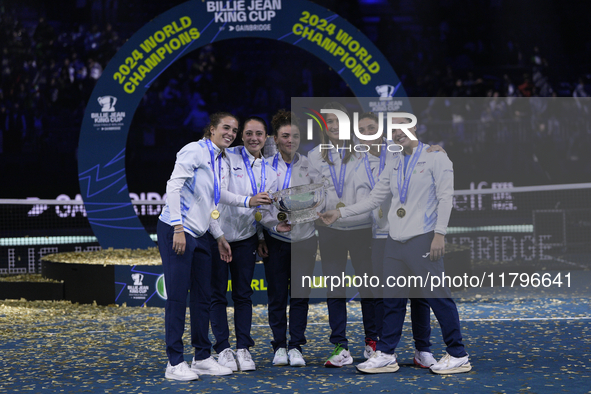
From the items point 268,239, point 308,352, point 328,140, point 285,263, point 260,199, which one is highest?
point 328,140

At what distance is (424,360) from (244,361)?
1152 millimetres

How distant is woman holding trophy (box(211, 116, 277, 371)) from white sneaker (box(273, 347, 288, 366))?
0.57ft

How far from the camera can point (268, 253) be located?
465 centimetres

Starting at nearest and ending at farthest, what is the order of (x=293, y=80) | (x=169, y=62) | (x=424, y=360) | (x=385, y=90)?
(x=424, y=360)
(x=385, y=90)
(x=169, y=62)
(x=293, y=80)

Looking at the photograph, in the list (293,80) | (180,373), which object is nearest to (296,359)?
(180,373)

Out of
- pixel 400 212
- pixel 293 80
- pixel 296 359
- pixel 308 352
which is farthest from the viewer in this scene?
pixel 293 80

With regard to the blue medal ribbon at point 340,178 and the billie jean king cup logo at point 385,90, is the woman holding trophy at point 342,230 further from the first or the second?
the billie jean king cup logo at point 385,90

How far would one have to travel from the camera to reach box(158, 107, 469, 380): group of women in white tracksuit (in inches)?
169

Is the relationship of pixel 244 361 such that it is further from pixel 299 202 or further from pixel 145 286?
pixel 145 286

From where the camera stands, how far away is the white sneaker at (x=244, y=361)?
4430 mm

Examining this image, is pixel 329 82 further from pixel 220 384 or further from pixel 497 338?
pixel 220 384

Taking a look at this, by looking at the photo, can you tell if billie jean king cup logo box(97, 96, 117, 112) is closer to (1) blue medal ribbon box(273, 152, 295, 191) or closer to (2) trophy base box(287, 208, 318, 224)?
(1) blue medal ribbon box(273, 152, 295, 191)

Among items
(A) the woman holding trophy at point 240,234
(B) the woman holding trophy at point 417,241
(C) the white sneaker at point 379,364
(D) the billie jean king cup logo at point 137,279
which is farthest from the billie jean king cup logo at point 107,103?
(C) the white sneaker at point 379,364

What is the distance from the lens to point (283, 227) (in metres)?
4.52
